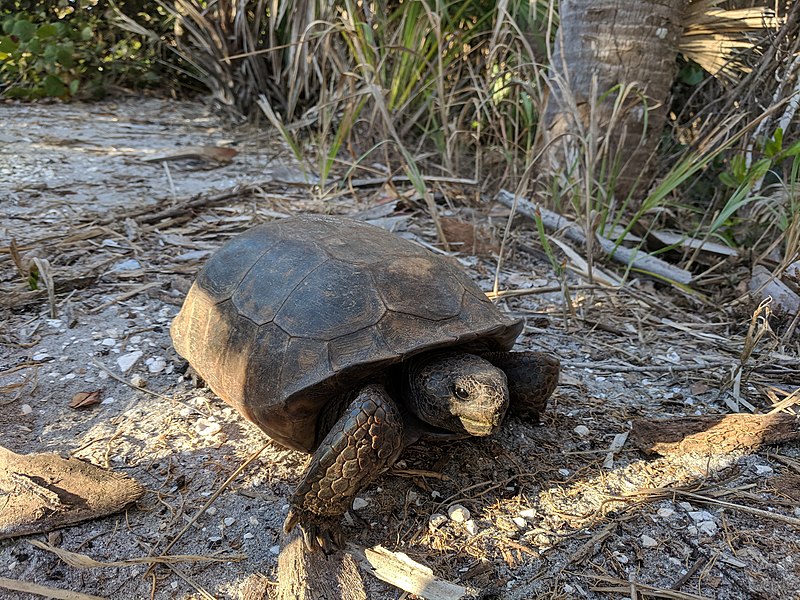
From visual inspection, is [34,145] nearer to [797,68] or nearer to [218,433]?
[218,433]

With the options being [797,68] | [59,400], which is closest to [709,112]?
[797,68]

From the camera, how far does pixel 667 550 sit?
1.54 metres

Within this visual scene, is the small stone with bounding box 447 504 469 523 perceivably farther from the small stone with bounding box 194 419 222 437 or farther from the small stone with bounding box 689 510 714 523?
the small stone with bounding box 194 419 222 437

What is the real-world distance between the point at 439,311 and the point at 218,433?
828mm

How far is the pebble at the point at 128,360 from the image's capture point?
2.26m

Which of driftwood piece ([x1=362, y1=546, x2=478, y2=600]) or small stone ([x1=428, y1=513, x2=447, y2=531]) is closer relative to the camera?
driftwood piece ([x1=362, y1=546, x2=478, y2=600])

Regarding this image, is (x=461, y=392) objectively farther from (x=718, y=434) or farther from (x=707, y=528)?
(x=718, y=434)

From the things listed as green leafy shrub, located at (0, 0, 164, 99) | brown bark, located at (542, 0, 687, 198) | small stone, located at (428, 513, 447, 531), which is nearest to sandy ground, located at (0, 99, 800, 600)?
small stone, located at (428, 513, 447, 531)

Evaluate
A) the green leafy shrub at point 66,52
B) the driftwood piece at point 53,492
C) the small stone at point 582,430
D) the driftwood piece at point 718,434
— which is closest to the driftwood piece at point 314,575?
the driftwood piece at point 53,492

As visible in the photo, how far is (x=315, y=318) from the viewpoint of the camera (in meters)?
1.68

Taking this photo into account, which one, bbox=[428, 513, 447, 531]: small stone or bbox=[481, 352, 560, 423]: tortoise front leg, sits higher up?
bbox=[481, 352, 560, 423]: tortoise front leg

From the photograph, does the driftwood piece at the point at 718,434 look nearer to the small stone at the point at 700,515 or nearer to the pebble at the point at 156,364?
the small stone at the point at 700,515

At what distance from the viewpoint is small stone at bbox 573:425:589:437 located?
2.00 m

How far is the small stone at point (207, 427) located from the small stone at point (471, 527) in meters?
0.86
